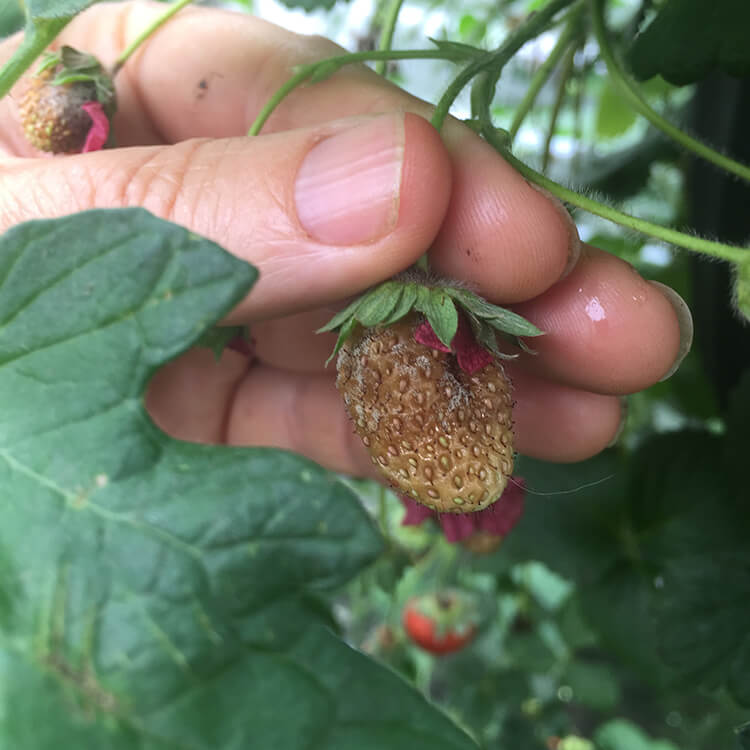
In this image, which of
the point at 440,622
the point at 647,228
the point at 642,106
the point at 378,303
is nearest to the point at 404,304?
the point at 378,303

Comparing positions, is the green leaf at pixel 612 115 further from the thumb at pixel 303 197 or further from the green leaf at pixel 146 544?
the green leaf at pixel 146 544

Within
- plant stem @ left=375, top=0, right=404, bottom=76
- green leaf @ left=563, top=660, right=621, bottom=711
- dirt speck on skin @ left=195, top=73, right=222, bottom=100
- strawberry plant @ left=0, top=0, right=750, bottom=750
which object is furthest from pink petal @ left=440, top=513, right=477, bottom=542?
green leaf @ left=563, top=660, right=621, bottom=711

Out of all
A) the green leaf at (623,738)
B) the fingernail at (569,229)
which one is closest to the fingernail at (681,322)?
the fingernail at (569,229)

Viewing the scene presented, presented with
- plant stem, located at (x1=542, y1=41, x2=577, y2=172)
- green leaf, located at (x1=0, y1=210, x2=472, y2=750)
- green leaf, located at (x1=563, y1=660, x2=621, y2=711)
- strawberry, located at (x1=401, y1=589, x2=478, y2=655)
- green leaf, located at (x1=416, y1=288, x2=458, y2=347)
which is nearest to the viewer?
green leaf, located at (x1=0, y1=210, x2=472, y2=750)

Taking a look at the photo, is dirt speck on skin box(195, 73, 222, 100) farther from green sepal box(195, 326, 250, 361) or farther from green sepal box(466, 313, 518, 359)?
green sepal box(466, 313, 518, 359)

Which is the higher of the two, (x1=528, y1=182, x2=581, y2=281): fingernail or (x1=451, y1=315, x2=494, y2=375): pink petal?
(x1=528, y1=182, x2=581, y2=281): fingernail

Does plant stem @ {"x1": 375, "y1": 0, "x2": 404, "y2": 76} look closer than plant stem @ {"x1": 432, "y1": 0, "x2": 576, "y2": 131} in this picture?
No

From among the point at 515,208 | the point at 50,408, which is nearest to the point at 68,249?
the point at 50,408

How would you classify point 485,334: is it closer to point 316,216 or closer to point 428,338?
point 428,338

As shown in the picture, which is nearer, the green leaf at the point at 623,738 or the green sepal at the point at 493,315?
the green sepal at the point at 493,315
